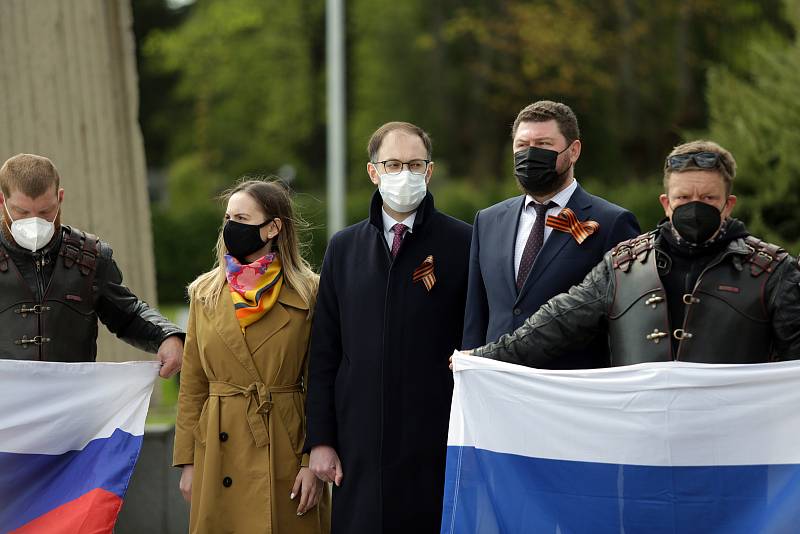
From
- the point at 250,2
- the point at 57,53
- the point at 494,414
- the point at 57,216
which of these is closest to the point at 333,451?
the point at 494,414

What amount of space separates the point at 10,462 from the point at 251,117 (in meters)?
37.8

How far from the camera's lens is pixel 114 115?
8930mm

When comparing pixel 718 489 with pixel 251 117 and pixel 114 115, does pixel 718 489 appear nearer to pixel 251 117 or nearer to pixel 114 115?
pixel 114 115

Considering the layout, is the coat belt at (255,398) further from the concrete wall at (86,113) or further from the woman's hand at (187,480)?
the concrete wall at (86,113)

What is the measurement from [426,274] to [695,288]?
141cm

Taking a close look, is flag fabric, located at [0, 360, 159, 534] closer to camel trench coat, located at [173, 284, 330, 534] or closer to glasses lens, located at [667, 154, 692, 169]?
camel trench coat, located at [173, 284, 330, 534]

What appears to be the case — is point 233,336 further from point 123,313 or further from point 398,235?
point 398,235

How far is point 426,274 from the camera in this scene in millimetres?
5598

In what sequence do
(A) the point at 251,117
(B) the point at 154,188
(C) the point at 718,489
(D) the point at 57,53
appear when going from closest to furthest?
(C) the point at 718,489, (D) the point at 57,53, (A) the point at 251,117, (B) the point at 154,188

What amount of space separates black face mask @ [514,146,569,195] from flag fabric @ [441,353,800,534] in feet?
2.73

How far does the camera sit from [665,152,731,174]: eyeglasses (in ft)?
15.3

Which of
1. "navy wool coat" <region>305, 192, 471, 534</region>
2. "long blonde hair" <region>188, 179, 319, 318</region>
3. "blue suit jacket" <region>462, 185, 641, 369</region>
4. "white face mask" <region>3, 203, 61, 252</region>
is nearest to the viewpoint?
"blue suit jacket" <region>462, 185, 641, 369</region>

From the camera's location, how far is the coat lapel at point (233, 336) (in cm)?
559

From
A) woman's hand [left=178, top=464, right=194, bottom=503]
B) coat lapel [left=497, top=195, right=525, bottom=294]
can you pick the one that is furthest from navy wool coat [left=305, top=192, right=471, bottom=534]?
woman's hand [left=178, top=464, right=194, bottom=503]
